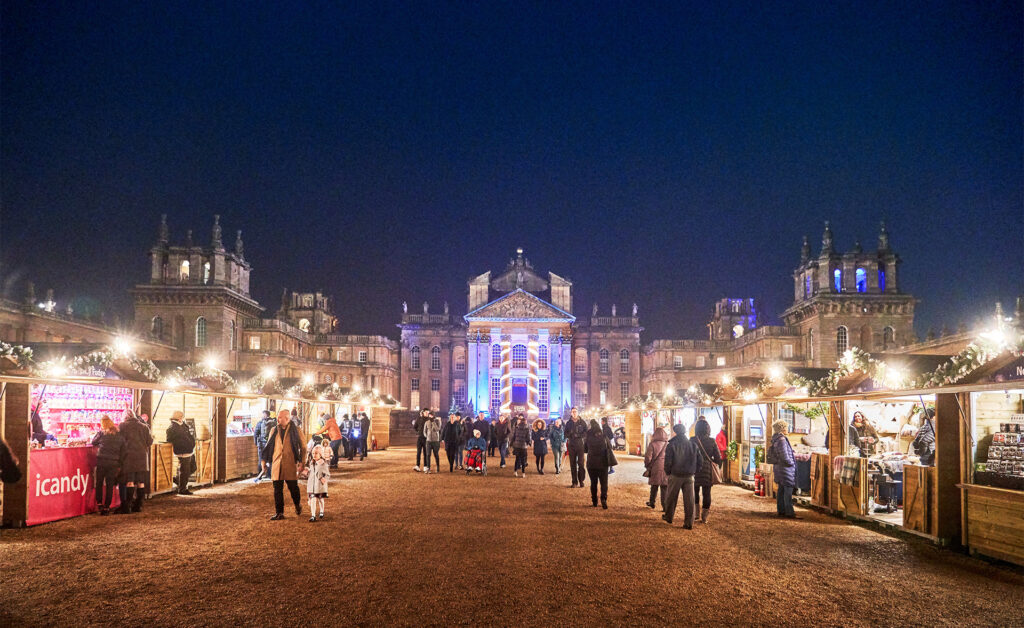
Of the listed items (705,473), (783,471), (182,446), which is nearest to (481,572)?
(705,473)

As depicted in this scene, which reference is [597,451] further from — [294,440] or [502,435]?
[502,435]

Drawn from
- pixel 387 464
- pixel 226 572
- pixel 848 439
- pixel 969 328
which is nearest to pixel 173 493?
pixel 226 572

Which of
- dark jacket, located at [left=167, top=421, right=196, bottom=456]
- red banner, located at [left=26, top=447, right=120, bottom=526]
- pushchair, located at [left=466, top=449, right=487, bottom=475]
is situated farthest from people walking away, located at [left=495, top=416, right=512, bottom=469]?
red banner, located at [left=26, top=447, right=120, bottom=526]

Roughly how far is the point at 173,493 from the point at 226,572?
26.7 ft

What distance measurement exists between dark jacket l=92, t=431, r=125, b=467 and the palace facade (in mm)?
34015

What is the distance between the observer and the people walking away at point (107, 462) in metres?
11.9

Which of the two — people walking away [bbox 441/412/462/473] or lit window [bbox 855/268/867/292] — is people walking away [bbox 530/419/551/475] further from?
lit window [bbox 855/268/867/292]

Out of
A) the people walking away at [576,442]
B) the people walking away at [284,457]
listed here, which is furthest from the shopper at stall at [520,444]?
the people walking away at [284,457]

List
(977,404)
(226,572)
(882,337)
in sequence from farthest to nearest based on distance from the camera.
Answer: (882,337) < (977,404) < (226,572)

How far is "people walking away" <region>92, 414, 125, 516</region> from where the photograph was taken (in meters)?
11.9

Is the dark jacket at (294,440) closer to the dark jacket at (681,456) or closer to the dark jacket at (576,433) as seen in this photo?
the dark jacket at (681,456)

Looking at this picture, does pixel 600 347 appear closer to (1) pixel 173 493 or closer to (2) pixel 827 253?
(2) pixel 827 253

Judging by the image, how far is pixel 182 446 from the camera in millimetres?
14633

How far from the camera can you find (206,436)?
17141mm
